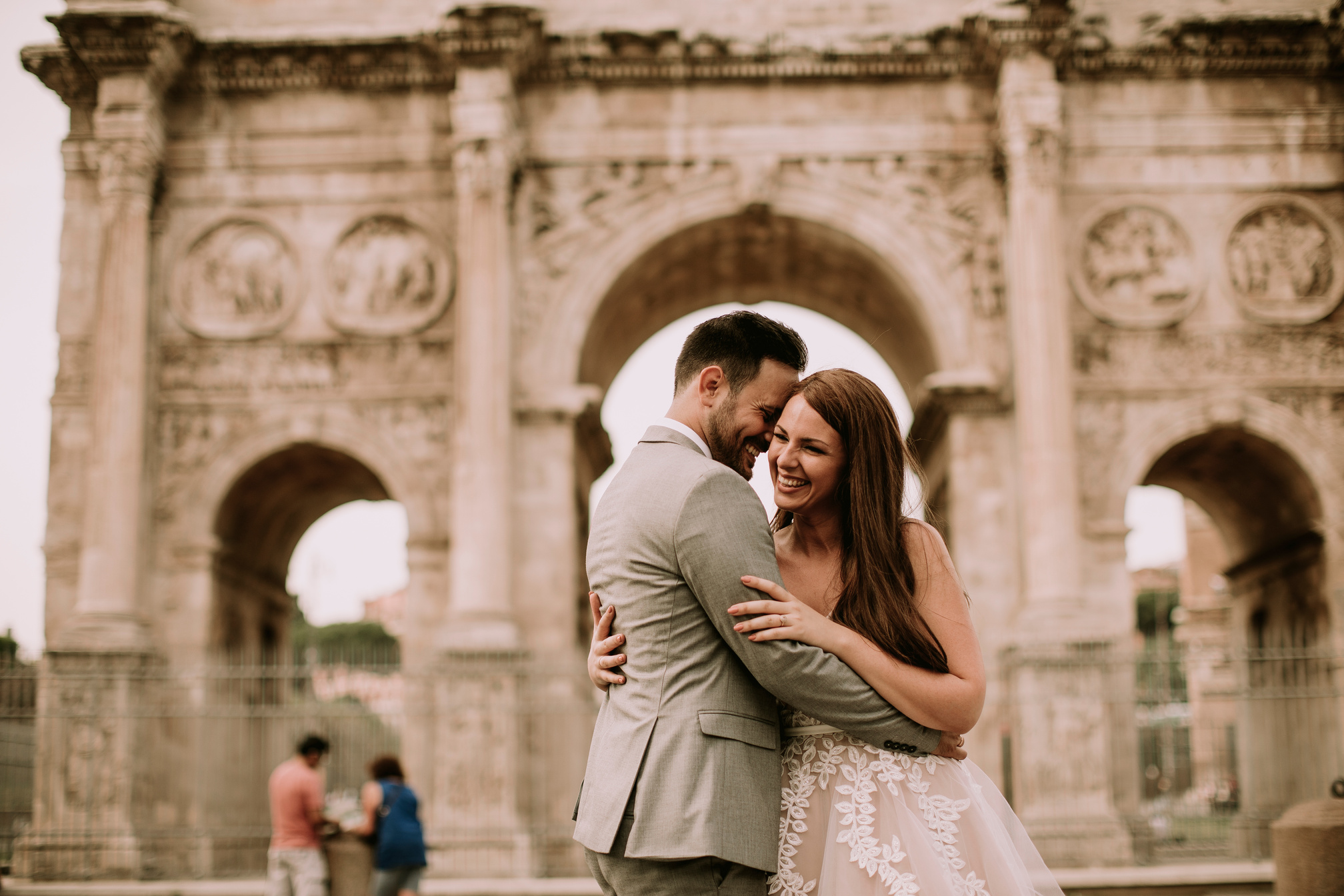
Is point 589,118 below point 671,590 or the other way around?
the other way around

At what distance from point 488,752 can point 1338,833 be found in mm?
8657

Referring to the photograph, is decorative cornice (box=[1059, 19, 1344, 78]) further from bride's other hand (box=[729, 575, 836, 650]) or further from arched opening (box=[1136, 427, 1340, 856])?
bride's other hand (box=[729, 575, 836, 650])

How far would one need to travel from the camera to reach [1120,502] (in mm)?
14633

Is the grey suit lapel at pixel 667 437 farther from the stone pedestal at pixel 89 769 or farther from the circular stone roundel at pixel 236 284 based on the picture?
the circular stone roundel at pixel 236 284

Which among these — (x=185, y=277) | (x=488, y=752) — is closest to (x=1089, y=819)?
(x=488, y=752)

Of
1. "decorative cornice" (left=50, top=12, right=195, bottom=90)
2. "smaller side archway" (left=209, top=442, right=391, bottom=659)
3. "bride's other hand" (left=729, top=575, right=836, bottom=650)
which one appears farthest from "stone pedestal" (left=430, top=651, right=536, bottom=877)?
"bride's other hand" (left=729, top=575, right=836, bottom=650)

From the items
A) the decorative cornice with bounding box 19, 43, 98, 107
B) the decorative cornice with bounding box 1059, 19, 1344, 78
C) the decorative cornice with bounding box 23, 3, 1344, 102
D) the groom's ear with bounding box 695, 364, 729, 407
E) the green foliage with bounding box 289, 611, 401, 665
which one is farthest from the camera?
the green foliage with bounding box 289, 611, 401, 665

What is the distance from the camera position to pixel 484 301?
14586 millimetres

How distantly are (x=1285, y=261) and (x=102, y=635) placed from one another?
13779mm

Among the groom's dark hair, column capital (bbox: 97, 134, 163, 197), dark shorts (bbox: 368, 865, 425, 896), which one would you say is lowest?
dark shorts (bbox: 368, 865, 425, 896)

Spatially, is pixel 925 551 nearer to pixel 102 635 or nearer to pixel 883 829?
pixel 883 829

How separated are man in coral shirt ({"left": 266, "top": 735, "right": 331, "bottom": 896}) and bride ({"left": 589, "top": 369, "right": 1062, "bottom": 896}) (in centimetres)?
649

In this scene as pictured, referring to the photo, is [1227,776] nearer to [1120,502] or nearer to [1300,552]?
[1300,552]

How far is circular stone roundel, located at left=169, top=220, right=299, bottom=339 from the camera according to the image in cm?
1553
